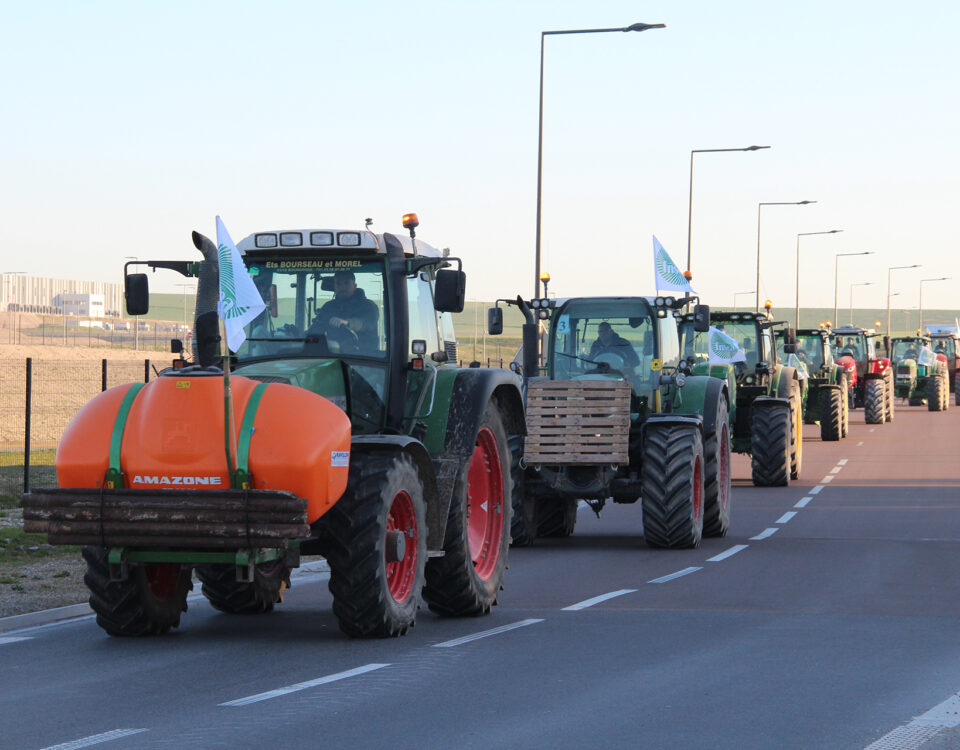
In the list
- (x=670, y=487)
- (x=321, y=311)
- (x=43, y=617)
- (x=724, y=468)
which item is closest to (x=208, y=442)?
(x=321, y=311)

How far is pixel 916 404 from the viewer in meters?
60.1

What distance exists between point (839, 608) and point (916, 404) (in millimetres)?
49846

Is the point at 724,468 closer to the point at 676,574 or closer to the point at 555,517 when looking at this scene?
the point at 555,517

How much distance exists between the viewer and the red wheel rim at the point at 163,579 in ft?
35.0

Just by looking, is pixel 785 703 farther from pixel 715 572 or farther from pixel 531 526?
pixel 531 526

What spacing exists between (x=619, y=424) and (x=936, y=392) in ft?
129

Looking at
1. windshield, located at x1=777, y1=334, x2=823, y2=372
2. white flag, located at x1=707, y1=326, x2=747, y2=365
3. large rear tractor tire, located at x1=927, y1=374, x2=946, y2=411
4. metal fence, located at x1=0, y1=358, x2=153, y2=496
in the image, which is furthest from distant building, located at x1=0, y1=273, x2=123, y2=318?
white flag, located at x1=707, y1=326, x2=747, y2=365

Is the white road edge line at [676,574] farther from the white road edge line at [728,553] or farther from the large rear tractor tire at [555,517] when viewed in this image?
the large rear tractor tire at [555,517]

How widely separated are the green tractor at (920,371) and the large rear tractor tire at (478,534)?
143ft

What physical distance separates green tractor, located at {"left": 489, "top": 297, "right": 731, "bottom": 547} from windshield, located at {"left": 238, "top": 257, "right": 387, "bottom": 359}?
4.52 meters

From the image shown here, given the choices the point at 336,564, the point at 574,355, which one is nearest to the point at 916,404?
the point at 574,355

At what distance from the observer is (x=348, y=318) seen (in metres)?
11.2

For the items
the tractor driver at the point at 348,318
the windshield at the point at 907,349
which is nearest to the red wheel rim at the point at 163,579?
the tractor driver at the point at 348,318

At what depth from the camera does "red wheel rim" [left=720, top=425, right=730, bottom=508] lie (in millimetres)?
17998
